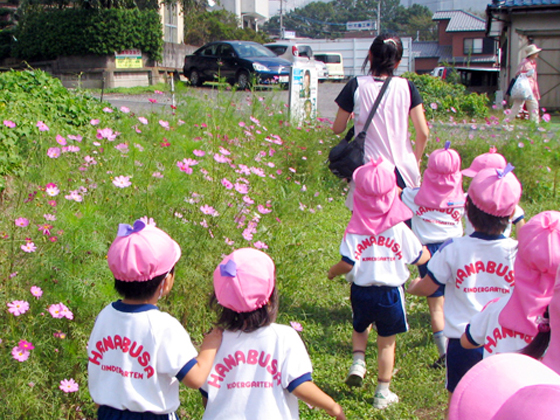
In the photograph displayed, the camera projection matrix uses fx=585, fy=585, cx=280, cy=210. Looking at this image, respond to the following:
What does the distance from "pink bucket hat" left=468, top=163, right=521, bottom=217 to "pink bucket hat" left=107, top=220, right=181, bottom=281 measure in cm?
144

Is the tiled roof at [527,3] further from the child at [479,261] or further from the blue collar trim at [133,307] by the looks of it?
the blue collar trim at [133,307]

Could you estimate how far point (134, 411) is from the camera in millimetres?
2008

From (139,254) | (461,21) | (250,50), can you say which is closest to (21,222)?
(139,254)

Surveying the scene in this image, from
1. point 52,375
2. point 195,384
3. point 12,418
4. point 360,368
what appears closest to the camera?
point 195,384

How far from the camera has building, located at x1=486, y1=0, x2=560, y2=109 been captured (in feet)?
52.3

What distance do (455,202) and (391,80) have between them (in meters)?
0.89

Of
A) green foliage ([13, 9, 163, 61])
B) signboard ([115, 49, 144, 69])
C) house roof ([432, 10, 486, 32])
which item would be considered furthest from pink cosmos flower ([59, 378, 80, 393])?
house roof ([432, 10, 486, 32])

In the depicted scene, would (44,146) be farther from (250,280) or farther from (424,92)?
(424,92)

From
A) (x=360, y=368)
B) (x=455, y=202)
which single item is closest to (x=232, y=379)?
(x=360, y=368)

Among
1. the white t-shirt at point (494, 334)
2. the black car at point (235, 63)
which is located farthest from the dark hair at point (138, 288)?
the black car at point (235, 63)

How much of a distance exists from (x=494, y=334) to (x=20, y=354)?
1825mm

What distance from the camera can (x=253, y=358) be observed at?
201 cm

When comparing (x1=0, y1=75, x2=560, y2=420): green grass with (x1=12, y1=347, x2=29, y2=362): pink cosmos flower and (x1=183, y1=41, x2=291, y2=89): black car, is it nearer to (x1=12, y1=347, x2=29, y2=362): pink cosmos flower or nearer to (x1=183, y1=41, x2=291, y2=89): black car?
(x1=12, y1=347, x2=29, y2=362): pink cosmos flower

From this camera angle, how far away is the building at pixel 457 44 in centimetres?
5597
